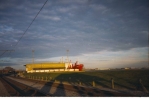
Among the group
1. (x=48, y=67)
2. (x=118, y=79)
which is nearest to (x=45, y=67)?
(x=48, y=67)

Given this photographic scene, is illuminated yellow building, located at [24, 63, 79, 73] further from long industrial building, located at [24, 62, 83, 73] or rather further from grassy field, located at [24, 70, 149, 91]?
grassy field, located at [24, 70, 149, 91]

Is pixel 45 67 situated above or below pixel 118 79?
below

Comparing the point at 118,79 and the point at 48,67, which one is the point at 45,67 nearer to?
the point at 48,67


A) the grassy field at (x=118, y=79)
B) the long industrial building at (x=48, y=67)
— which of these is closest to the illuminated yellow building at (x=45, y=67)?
the long industrial building at (x=48, y=67)

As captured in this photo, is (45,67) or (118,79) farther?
(45,67)

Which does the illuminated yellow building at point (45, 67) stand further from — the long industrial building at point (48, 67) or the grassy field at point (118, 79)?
the grassy field at point (118, 79)

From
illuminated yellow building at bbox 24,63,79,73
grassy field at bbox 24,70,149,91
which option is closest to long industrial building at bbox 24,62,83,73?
illuminated yellow building at bbox 24,63,79,73

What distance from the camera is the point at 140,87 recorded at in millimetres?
18062

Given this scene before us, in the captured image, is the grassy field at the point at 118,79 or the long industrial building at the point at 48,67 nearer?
the grassy field at the point at 118,79

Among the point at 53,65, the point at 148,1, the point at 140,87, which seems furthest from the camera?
the point at 53,65

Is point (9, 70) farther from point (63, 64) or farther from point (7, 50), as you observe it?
point (7, 50)

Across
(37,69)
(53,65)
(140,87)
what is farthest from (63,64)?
(140,87)

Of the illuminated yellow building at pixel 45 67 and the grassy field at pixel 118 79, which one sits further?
the illuminated yellow building at pixel 45 67

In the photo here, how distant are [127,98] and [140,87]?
7.87m
